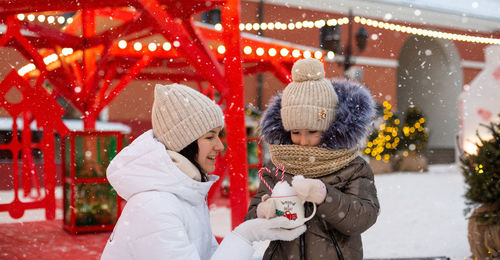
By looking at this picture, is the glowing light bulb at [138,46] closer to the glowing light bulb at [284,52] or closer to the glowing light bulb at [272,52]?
the glowing light bulb at [272,52]

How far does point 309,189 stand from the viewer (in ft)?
6.40

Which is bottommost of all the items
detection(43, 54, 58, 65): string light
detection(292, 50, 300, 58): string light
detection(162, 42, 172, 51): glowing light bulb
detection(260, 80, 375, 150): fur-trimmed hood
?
detection(260, 80, 375, 150): fur-trimmed hood

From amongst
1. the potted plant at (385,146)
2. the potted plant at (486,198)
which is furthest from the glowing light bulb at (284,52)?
the potted plant at (385,146)

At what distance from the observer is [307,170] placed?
7.29ft

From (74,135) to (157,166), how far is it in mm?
4694

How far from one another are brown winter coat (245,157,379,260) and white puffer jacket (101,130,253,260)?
40 cm

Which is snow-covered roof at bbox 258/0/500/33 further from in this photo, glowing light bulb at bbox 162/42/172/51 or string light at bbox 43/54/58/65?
glowing light bulb at bbox 162/42/172/51

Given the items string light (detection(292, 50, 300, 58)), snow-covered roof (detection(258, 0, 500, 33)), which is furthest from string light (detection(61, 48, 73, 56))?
snow-covered roof (detection(258, 0, 500, 33))

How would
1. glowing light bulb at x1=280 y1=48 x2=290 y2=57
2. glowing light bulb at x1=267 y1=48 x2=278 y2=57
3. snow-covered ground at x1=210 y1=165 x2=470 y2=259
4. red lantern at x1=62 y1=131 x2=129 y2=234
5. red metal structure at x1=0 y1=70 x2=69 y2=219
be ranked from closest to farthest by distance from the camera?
snow-covered ground at x1=210 y1=165 x2=470 y2=259, red lantern at x1=62 y1=131 x2=129 y2=234, red metal structure at x1=0 y1=70 x2=69 y2=219, glowing light bulb at x1=267 y1=48 x2=278 y2=57, glowing light bulb at x1=280 y1=48 x2=290 y2=57

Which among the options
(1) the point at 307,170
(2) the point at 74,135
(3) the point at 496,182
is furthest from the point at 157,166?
(2) the point at 74,135

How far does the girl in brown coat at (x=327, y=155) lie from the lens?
2.17 metres

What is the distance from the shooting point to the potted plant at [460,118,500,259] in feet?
15.7

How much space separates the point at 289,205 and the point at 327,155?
0.35 m

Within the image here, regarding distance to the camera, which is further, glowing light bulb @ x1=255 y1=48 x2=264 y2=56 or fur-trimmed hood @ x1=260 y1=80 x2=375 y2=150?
glowing light bulb @ x1=255 y1=48 x2=264 y2=56
